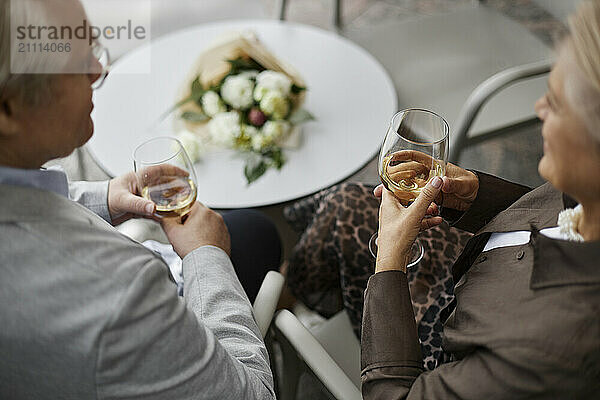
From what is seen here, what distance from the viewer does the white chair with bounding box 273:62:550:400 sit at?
121 centimetres

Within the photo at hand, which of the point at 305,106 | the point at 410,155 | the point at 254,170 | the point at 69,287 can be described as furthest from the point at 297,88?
the point at 69,287

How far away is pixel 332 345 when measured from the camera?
1438 millimetres

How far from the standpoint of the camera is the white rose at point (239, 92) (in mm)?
1790

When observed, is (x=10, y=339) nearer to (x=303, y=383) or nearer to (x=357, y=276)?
(x=357, y=276)

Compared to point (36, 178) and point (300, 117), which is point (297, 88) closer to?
point (300, 117)

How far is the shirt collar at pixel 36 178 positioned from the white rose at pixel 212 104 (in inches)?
34.9

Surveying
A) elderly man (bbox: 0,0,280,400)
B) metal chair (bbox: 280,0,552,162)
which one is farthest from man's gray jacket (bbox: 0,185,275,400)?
metal chair (bbox: 280,0,552,162)

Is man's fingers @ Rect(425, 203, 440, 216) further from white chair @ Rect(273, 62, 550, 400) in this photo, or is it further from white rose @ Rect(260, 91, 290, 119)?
white rose @ Rect(260, 91, 290, 119)

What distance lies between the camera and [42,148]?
900 mm

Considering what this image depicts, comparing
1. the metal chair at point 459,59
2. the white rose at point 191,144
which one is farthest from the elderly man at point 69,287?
the metal chair at point 459,59

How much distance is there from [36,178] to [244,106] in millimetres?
958

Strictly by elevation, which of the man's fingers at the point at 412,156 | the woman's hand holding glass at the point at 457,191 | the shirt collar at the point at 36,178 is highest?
the shirt collar at the point at 36,178

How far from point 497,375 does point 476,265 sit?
0.92 ft

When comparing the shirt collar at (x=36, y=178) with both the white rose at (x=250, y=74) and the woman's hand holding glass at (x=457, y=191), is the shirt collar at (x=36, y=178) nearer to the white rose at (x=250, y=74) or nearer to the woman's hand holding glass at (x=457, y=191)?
the woman's hand holding glass at (x=457, y=191)
